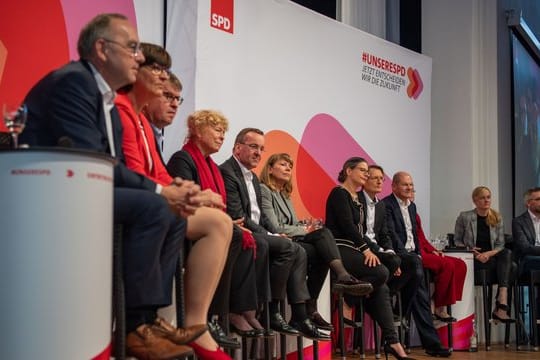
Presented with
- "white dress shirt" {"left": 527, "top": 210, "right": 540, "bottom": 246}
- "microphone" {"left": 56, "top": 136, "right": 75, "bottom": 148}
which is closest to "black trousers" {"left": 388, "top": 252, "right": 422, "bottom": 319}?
"white dress shirt" {"left": 527, "top": 210, "right": 540, "bottom": 246}

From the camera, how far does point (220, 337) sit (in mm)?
3613

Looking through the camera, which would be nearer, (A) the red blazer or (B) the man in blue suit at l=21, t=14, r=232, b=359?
(B) the man in blue suit at l=21, t=14, r=232, b=359

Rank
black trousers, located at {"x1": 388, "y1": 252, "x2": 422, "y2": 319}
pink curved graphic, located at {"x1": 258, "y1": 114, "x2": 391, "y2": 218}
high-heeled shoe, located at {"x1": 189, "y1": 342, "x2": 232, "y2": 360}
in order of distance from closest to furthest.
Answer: high-heeled shoe, located at {"x1": 189, "y1": 342, "x2": 232, "y2": 360} → pink curved graphic, located at {"x1": 258, "y1": 114, "x2": 391, "y2": 218} → black trousers, located at {"x1": 388, "y1": 252, "x2": 422, "y2": 319}

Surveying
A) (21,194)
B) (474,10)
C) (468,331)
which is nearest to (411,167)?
(468,331)

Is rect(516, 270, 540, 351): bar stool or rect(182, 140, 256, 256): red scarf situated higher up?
rect(182, 140, 256, 256): red scarf

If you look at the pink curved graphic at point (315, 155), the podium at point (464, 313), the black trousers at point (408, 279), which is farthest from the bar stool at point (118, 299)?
the podium at point (464, 313)

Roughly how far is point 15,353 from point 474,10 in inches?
292

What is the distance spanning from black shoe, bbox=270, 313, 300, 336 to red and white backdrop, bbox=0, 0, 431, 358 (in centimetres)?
121

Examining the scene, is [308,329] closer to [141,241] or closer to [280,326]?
[280,326]

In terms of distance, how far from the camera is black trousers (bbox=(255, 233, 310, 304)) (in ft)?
14.7

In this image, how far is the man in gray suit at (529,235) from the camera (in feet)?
24.5

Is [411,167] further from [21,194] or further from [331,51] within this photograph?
[21,194]

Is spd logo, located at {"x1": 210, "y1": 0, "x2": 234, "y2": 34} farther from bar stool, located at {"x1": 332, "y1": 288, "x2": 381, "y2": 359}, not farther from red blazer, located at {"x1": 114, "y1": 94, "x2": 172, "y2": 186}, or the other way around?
red blazer, located at {"x1": 114, "y1": 94, "x2": 172, "y2": 186}

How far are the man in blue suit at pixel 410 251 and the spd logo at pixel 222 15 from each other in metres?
2.07
